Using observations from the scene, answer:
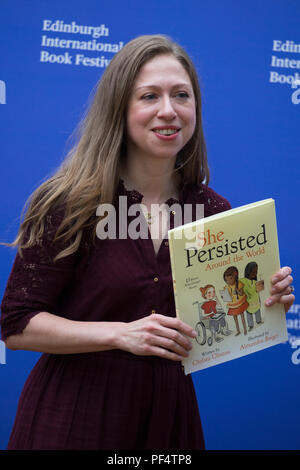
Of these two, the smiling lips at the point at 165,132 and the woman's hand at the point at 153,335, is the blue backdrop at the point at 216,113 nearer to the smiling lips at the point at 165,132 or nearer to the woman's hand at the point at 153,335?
the smiling lips at the point at 165,132

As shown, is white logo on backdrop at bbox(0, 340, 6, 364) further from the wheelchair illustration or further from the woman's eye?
the woman's eye

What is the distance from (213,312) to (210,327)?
1.6 inches

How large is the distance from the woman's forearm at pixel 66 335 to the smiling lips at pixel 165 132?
48 cm

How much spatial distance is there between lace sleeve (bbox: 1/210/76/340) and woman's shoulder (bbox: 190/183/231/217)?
0.44m

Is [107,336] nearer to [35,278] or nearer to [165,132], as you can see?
[35,278]

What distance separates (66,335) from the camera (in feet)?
4.46

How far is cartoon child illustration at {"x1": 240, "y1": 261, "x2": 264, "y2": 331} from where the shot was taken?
146cm

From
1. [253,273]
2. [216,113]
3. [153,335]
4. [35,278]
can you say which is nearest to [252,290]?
[253,273]

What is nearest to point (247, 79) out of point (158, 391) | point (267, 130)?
point (267, 130)

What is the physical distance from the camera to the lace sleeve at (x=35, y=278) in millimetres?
1392

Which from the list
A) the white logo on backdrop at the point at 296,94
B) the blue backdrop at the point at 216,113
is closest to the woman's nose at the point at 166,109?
the blue backdrop at the point at 216,113

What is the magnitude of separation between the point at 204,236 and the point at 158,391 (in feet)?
1.36

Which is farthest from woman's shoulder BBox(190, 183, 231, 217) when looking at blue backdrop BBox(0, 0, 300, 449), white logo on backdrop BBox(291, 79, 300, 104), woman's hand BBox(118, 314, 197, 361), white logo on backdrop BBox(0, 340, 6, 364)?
white logo on backdrop BBox(0, 340, 6, 364)
